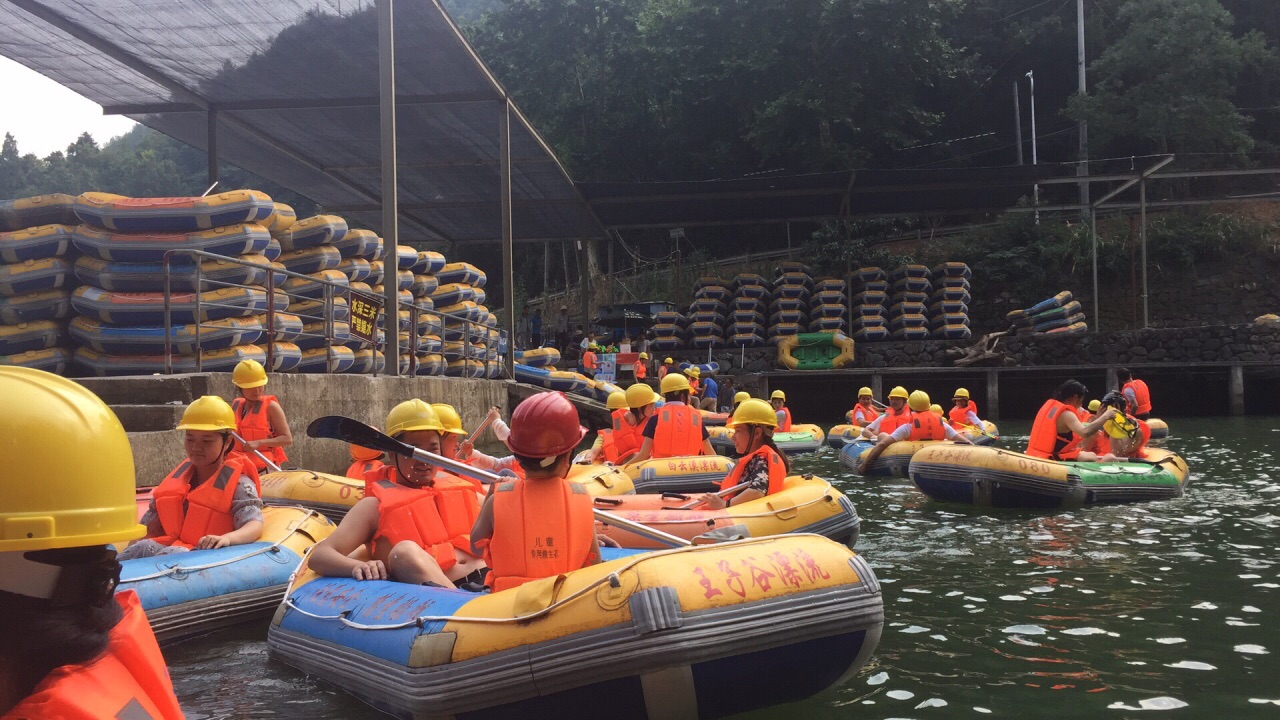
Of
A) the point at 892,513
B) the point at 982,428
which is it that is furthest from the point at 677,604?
the point at 982,428

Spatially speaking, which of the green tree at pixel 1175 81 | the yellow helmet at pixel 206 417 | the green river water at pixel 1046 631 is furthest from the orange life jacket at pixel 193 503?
the green tree at pixel 1175 81

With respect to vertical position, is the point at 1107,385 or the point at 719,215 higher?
the point at 719,215

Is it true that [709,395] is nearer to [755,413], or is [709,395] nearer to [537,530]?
[755,413]

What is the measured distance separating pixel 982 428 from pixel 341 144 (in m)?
12.0

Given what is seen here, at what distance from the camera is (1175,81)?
115ft

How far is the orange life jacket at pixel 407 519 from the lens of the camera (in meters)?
5.26

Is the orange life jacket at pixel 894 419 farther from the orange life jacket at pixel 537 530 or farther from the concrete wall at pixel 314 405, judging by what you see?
the orange life jacket at pixel 537 530

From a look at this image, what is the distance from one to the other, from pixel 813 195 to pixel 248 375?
18617mm

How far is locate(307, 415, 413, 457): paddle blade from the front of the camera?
189 inches

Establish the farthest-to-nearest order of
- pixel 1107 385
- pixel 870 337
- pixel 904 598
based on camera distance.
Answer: pixel 870 337 → pixel 1107 385 → pixel 904 598

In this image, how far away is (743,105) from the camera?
39.0 meters

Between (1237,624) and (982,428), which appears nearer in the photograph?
(1237,624)

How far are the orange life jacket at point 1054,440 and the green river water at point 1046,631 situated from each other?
1.21 meters

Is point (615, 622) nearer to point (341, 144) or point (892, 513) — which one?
point (892, 513)
